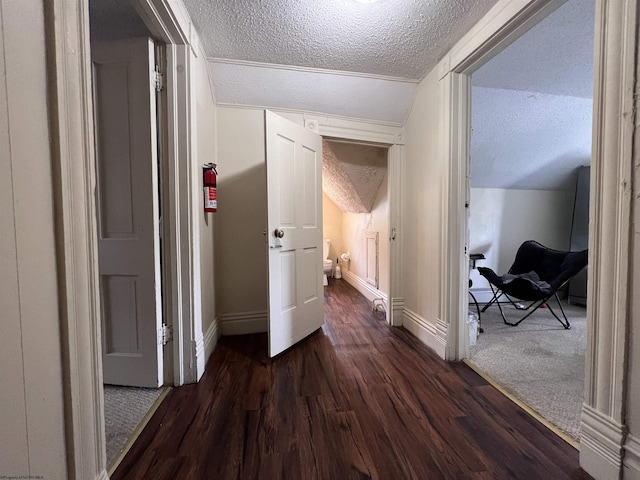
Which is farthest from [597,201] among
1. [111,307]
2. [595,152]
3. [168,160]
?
[111,307]

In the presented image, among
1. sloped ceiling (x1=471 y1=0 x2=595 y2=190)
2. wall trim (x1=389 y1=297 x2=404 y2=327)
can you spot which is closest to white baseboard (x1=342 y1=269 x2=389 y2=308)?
wall trim (x1=389 y1=297 x2=404 y2=327)

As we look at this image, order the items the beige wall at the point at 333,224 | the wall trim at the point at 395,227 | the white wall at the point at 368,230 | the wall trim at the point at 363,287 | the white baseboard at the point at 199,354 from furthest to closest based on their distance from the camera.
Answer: the beige wall at the point at 333,224
the wall trim at the point at 363,287
the white wall at the point at 368,230
the wall trim at the point at 395,227
the white baseboard at the point at 199,354

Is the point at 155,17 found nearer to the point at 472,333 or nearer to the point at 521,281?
the point at 472,333

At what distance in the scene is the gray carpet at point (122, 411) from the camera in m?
1.12

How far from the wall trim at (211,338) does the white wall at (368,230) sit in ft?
5.40

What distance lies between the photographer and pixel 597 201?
3.14 ft

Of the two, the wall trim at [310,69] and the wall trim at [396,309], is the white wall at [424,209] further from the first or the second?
the wall trim at [310,69]

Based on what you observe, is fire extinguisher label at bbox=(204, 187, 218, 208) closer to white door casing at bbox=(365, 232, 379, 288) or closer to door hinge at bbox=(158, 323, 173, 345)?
door hinge at bbox=(158, 323, 173, 345)

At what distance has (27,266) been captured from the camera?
58cm

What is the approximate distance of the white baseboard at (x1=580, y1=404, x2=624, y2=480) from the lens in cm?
89

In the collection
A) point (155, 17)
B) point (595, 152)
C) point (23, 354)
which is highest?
point (155, 17)

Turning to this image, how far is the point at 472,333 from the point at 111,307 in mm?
2447

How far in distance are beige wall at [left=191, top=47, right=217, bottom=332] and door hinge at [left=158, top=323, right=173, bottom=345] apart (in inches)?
8.5

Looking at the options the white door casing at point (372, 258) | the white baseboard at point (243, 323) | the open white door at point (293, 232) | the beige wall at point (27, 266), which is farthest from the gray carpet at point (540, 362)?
the beige wall at point (27, 266)
